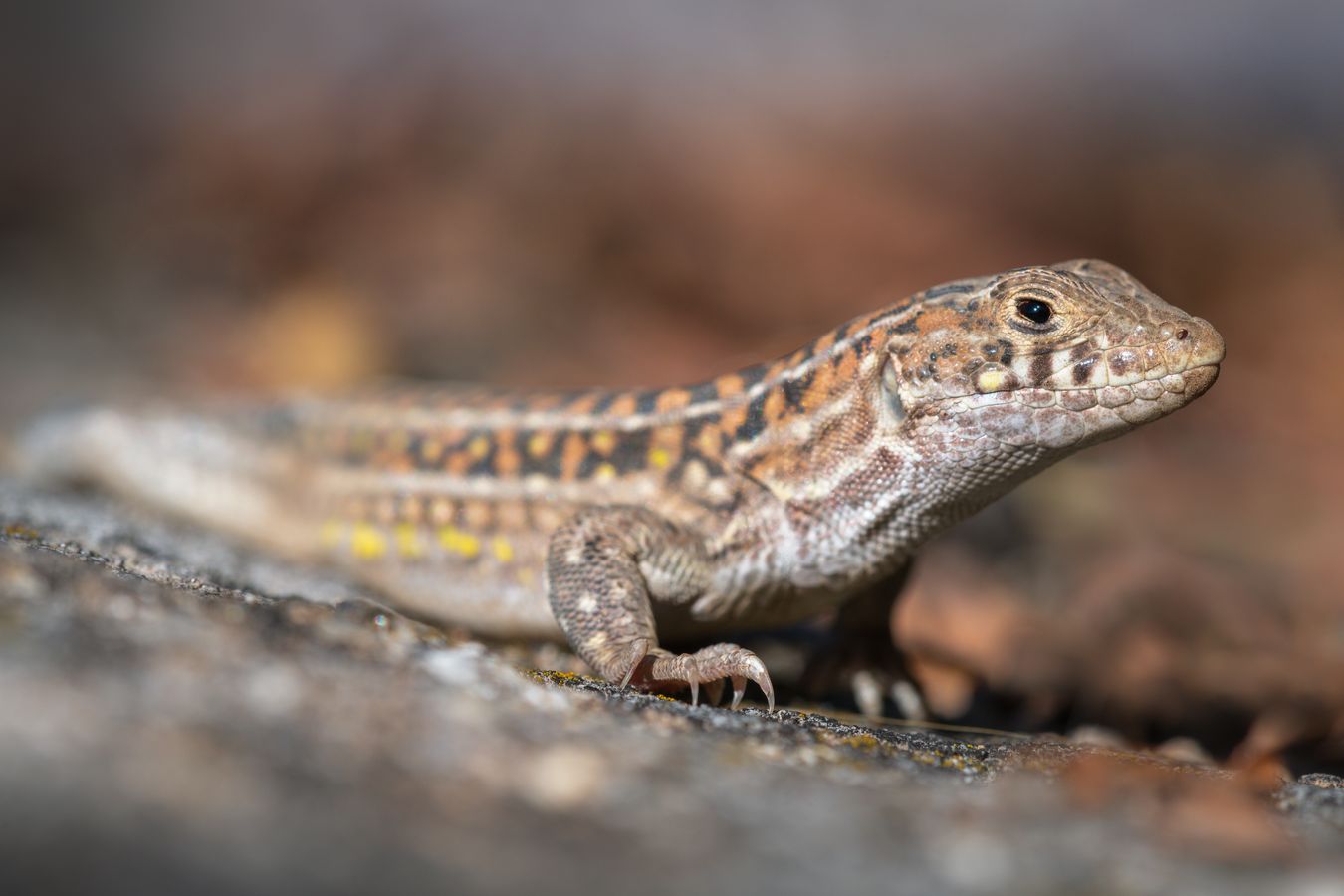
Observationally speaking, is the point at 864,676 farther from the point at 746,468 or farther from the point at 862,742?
the point at 862,742

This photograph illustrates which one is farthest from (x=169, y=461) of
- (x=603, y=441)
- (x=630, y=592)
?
(x=630, y=592)

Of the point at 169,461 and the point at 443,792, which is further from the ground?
the point at 169,461

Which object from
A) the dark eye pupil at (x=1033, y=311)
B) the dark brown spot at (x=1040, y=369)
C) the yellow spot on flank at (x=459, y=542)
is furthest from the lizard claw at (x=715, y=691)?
the yellow spot on flank at (x=459, y=542)

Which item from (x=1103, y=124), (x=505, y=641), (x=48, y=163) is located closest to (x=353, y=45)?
(x=48, y=163)

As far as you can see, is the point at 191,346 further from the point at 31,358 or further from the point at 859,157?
the point at 859,157

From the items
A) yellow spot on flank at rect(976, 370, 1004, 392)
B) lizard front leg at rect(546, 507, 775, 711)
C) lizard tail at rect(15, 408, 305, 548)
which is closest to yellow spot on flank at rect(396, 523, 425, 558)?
lizard tail at rect(15, 408, 305, 548)

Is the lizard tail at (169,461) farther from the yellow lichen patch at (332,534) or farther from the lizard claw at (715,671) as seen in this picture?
the lizard claw at (715,671)
